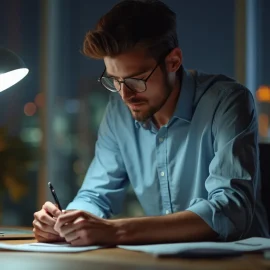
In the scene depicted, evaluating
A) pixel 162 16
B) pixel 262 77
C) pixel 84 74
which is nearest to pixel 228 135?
pixel 162 16

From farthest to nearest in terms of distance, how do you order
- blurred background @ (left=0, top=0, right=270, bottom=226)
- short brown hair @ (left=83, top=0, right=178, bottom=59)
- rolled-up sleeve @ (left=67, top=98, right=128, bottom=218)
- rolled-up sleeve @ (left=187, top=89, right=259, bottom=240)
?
blurred background @ (left=0, top=0, right=270, bottom=226), rolled-up sleeve @ (left=67, top=98, right=128, bottom=218), short brown hair @ (left=83, top=0, right=178, bottom=59), rolled-up sleeve @ (left=187, top=89, right=259, bottom=240)

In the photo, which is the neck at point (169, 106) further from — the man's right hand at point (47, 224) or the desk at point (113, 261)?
the desk at point (113, 261)

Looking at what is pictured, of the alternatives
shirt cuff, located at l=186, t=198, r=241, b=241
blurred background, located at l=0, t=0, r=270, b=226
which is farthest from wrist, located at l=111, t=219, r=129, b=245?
blurred background, located at l=0, t=0, r=270, b=226

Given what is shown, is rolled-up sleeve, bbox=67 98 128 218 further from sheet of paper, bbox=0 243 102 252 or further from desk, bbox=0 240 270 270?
desk, bbox=0 240 270 270

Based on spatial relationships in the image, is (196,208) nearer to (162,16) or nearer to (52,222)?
(52,222)

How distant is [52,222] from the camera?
5.50 feet

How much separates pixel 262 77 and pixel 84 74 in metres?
1.45

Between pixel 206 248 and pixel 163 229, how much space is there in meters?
0.24

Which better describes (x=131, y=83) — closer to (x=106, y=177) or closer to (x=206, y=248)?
(x=106, y=177)

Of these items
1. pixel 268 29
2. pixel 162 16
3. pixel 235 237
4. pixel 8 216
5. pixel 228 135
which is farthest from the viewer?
pixel 8 216

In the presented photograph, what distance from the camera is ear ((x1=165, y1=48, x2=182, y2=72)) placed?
1940 mm

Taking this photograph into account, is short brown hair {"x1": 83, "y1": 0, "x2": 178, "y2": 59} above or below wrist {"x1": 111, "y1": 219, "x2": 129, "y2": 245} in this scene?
above

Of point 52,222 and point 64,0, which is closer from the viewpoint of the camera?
point 52,222

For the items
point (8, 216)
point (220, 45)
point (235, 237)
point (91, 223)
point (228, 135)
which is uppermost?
point (220, 45)
